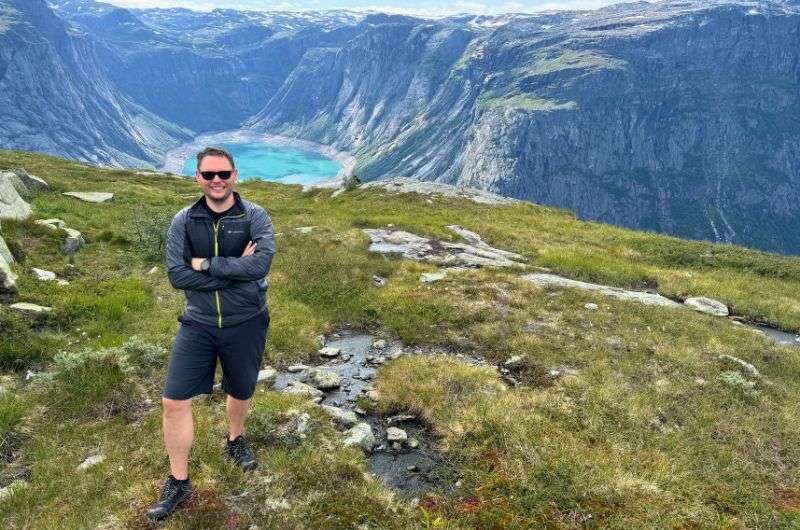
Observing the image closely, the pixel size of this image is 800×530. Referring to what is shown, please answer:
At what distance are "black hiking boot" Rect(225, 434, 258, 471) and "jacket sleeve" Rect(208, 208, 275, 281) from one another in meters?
2.85

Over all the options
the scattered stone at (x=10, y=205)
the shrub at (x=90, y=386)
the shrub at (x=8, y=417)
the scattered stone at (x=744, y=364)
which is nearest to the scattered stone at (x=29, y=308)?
the shrub at (x=90, y=386)

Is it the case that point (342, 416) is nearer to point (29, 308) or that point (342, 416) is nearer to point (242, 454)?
point (242, 454)

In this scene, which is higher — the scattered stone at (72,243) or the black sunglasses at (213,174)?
the black sunglasses at (213,174)

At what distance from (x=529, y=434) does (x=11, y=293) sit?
46.1 ft

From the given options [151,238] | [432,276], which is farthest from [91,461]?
[151,238]

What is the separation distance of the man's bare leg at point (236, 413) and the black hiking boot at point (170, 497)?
111cm

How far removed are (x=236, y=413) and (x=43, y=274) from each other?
1233 centimetres

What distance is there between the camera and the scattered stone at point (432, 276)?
19489 millimetres

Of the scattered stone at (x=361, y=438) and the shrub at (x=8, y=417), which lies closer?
the shrub at (x=8, y=417)

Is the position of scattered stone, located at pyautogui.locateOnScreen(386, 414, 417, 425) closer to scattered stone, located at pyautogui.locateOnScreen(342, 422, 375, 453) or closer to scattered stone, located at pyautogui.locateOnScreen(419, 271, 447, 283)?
scattered stone, located at pyautogui.locateOnScreen(342, 422, 375, 453)

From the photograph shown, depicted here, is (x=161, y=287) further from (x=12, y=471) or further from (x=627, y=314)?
(x=627, y=314)

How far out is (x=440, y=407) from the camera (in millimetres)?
10203

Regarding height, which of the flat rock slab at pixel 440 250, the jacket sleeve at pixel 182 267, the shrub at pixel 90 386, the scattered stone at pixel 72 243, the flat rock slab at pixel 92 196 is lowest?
the flat rock slab at pixel 92 196

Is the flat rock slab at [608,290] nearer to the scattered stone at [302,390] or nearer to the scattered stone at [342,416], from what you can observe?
the scattered stone at [302,390]
